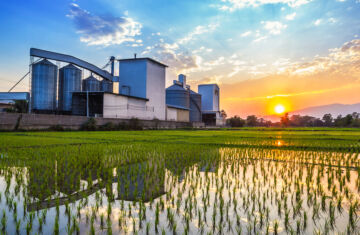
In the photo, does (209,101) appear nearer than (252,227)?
No

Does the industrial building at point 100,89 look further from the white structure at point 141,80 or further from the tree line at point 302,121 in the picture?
the tree line at point 302,121

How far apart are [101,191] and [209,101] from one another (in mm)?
67659

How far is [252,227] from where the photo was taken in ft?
9.62

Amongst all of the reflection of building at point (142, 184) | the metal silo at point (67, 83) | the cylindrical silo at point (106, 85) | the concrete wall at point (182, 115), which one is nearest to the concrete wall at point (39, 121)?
the metal silo at point (67, 83)

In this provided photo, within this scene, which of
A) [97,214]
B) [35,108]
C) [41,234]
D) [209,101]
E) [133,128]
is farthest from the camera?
[209,101]

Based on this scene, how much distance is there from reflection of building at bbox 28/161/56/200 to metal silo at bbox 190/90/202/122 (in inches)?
Result: 2238

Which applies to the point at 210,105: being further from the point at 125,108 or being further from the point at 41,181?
the point at 41,181

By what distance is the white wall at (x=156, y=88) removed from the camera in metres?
40.0

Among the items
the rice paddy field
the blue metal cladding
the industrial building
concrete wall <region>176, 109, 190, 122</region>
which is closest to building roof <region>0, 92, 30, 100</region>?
the industrial building

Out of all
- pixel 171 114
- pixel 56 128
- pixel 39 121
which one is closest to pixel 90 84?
pixel 56 128

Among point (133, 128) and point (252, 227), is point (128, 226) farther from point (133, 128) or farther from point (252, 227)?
point (133, 128)

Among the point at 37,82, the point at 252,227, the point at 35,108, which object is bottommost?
the point at 252,227

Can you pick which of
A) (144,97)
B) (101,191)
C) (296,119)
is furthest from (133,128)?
(296,119)

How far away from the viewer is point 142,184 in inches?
185
